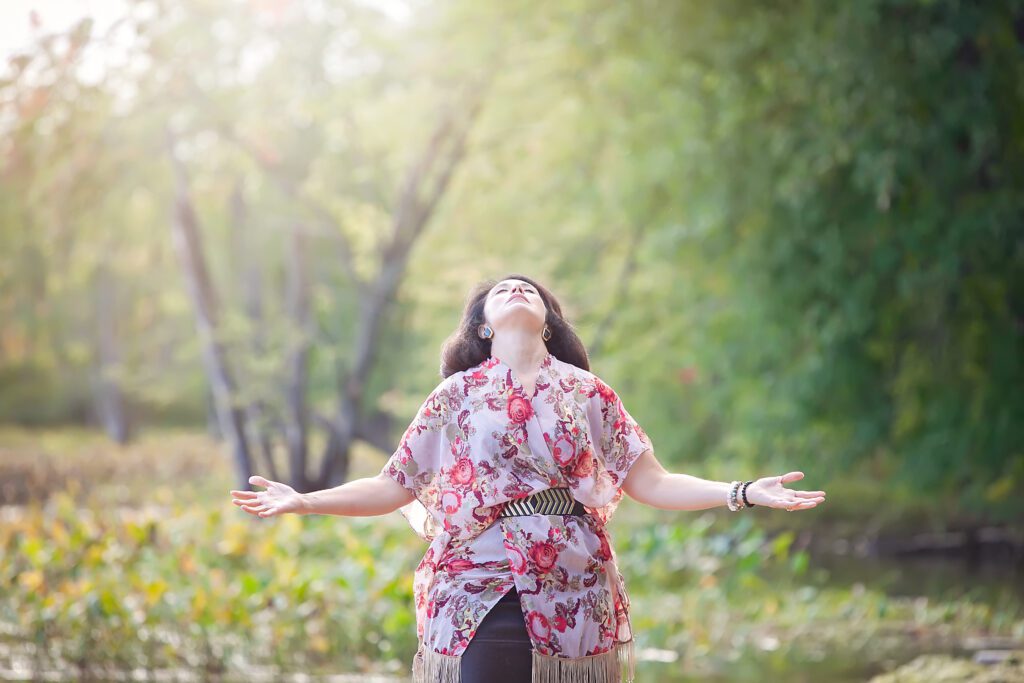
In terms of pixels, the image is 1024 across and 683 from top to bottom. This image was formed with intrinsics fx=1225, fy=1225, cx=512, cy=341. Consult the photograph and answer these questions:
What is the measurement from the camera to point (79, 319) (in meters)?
36.5

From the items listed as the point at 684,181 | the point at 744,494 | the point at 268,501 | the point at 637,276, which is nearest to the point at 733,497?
the point at 744,494

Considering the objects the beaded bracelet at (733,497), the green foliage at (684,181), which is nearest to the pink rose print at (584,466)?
the beaded bracelet at (733,497)

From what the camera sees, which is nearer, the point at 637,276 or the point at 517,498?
the point at 517,498

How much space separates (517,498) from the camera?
3.16 m

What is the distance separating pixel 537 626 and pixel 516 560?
0.17 m

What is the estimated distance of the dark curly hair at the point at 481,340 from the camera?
346 centimetres

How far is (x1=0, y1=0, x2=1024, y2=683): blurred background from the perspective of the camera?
6820mm

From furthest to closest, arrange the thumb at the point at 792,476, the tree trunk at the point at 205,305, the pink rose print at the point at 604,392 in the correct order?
1. the tree trunk at the point at 205,305
2. the pink rose print at the point at 604,392
3. the thumb at the point at 792,476

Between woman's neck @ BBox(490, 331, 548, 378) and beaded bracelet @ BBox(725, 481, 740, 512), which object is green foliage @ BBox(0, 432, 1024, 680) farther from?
beaded bracelet @ BBox(725, 481, 740, 512)

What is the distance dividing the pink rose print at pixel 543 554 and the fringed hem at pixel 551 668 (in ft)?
0.70

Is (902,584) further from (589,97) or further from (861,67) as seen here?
(589,97)

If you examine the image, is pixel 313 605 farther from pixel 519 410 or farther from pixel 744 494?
pixel 744 494

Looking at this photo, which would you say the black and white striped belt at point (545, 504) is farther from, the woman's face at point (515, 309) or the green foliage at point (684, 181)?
the green foliage at point (684, 181)

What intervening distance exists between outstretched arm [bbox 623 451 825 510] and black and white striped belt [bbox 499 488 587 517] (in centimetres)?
20
